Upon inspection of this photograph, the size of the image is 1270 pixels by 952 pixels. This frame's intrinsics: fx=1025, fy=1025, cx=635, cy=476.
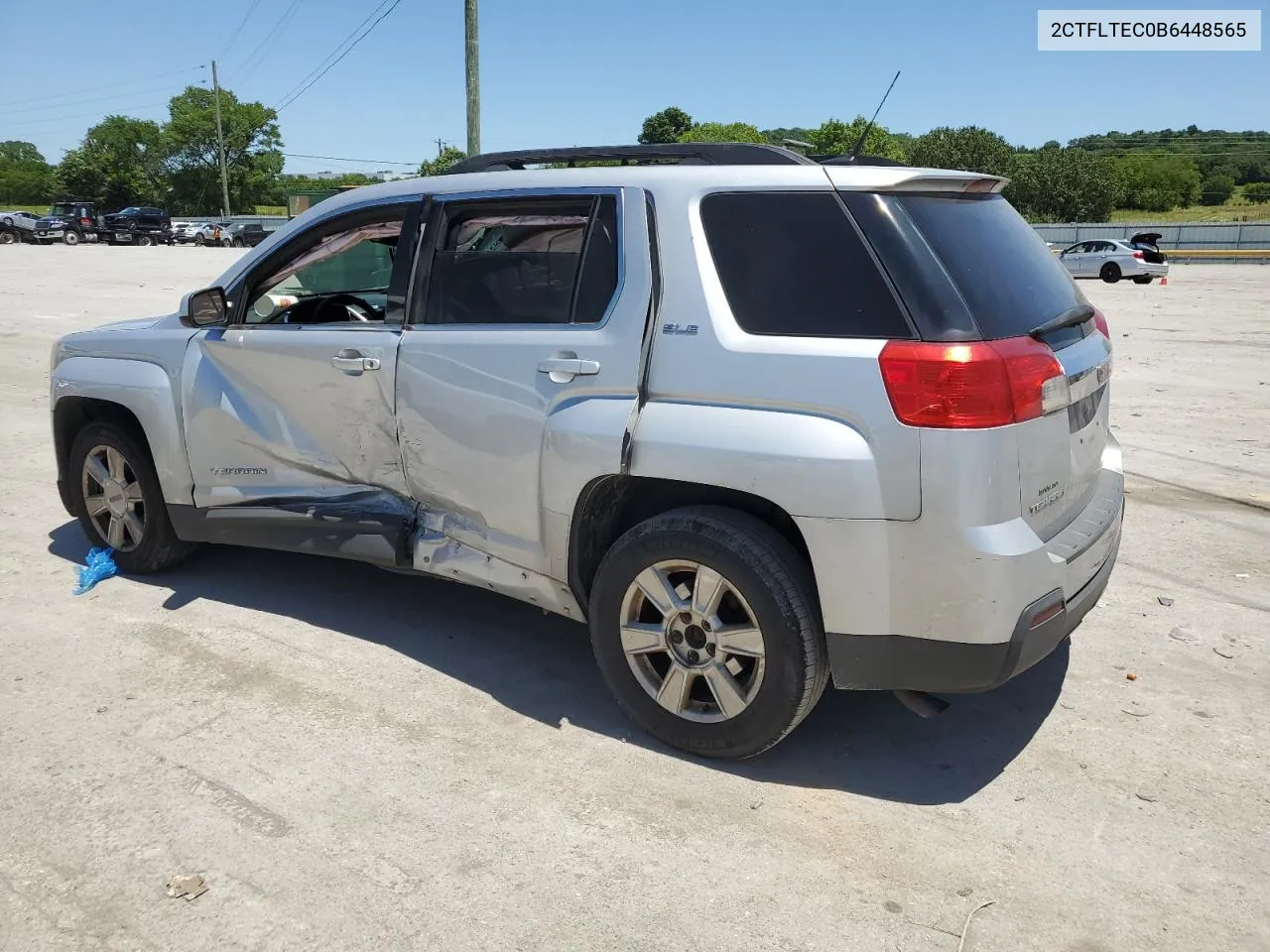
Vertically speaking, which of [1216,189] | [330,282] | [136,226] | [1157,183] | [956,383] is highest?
[1157,183]

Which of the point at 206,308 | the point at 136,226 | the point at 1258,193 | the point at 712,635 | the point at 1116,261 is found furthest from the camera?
the point at 1258,193

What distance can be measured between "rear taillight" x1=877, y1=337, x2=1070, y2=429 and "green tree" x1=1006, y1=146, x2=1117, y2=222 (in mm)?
75559

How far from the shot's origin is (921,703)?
10.6ft

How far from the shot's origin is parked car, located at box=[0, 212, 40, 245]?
47156mm

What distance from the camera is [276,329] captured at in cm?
454

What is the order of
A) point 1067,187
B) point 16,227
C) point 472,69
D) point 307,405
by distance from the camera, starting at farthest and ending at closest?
point 1067,187
point 16,227
point 472,69
point 307,405

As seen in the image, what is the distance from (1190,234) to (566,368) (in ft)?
171

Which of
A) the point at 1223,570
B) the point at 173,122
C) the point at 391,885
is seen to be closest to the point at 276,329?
the point at 391,885

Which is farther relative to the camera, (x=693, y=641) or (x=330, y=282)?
(x=330, y=282)

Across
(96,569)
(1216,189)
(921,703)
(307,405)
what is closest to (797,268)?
(921,703)

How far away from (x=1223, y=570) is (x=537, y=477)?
3711 millimetres

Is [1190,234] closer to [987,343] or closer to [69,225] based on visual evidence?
[987,343]

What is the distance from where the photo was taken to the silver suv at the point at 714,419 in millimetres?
2963

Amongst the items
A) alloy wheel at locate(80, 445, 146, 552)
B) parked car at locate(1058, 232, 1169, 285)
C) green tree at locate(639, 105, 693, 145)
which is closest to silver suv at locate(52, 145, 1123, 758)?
alloy wheel at locate(80, 445, 146, 552)
